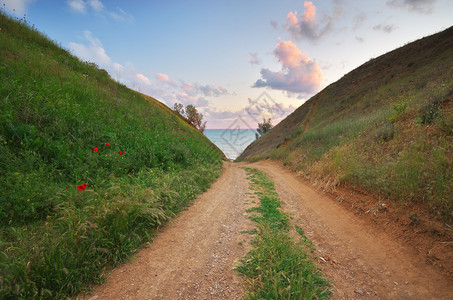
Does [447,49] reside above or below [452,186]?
above

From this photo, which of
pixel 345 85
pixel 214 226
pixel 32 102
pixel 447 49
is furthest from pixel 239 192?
pixel 345 85

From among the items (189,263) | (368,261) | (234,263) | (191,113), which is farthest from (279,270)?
(191,113)

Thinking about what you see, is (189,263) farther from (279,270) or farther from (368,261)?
(368,261)

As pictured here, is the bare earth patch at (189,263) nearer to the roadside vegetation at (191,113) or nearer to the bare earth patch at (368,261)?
the bare earth patch at (368,261)

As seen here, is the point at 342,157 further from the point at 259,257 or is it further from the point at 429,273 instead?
the point at 259,257

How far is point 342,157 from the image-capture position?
305 inches

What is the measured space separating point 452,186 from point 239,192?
5.03 meters

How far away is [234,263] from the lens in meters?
2.83

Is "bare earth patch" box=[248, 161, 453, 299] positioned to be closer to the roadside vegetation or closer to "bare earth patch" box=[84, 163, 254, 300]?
"bare earth patch" box=[84, 163, 254, 300]

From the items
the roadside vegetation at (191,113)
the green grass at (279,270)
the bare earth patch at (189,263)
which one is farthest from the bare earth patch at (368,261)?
the roadside vegetation at (191,113)

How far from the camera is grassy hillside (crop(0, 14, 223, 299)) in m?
2.20

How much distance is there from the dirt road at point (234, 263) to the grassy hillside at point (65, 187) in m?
0.41

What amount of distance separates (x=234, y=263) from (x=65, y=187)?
11.7ft

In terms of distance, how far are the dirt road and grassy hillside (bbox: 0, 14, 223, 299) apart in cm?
41
